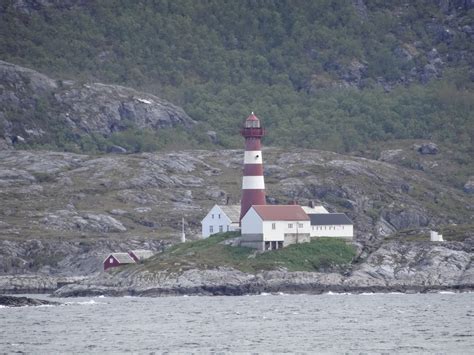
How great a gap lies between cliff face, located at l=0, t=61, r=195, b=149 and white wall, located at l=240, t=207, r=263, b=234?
216 ft

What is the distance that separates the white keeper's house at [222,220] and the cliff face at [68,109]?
178ft

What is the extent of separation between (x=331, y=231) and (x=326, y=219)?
1.26 m

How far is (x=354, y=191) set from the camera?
155125 mm

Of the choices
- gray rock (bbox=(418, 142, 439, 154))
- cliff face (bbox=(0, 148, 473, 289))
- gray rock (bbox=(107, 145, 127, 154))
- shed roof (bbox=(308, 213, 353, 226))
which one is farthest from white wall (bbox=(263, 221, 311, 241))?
gray rock (bbox=(418, 142, 439, 154))

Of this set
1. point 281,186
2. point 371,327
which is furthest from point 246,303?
point 281,186

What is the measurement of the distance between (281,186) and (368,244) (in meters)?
37.8

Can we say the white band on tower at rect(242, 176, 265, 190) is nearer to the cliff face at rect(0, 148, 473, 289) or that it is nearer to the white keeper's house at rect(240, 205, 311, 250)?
the white keeper's house at rect(240, 205, 311, 250)

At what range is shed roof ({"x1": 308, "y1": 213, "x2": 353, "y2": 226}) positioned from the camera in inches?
4633

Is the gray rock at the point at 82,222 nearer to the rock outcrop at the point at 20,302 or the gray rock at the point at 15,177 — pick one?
the gray rock at the point at 15,177

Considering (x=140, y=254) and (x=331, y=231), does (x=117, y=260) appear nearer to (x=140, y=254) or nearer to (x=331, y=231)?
(x=140, y=254)

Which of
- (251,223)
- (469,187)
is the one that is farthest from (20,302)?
→ (469,187)

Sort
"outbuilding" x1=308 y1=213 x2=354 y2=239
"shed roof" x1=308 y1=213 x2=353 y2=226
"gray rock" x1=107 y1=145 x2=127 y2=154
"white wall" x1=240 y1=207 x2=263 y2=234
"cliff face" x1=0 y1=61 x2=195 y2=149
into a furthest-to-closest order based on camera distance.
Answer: "cliff face" x1=0 y1=61 x2=195 y2=149
"gray rock" x1=107 y1=145 x2=127 y2=154
"shed roof" x1=308 y1=213 x2=353 y2=226
"outbuilding" x1=308 y1=213 x2=354 y2=239
"white wall" x1=240 y1=207 x2=263 y2=234

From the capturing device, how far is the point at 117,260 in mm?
120688

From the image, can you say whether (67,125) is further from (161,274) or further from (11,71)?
(161,274)
